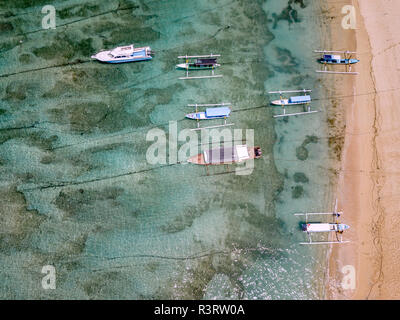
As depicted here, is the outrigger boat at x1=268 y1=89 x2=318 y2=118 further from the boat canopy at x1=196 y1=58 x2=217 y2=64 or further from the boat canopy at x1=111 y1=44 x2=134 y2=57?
the boat canopy at x1=111 y1=44 x2=134 y2=57

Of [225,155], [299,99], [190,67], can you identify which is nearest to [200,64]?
[190,67]

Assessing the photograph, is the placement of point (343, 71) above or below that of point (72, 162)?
above

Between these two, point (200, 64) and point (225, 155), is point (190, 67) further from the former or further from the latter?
point (225, 155)

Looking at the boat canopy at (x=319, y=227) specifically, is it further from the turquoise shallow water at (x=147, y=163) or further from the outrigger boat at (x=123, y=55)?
the outrigger boat at (x=123, y=55)

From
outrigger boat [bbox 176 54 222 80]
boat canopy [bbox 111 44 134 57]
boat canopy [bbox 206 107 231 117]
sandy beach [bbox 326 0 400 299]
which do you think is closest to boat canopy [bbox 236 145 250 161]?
boat canopy [bbox 206 107 231 117]
